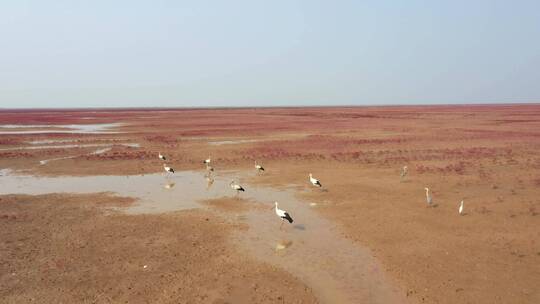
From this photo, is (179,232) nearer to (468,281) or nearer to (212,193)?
(212,193)

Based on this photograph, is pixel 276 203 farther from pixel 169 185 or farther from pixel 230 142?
pixel 230 142

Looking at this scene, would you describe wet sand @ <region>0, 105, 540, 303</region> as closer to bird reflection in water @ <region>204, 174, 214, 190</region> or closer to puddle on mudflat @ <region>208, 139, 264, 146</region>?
bird reflection in water @ <region>204, 174, 214, 190</region>

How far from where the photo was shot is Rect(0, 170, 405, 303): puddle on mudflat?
10023mm

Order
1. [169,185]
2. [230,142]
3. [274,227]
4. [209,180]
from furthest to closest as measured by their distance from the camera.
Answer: [230,142]
[209,180]
[169,185]
[274,227]

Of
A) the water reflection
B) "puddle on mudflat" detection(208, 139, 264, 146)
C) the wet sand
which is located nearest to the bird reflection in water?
the wet sand

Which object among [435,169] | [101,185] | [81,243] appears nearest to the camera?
[81,243]

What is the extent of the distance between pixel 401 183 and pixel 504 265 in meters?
9.84

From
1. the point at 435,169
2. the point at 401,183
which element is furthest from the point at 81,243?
the point at 435,169

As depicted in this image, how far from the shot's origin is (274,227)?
14.4 metres

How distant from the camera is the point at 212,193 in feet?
64.5

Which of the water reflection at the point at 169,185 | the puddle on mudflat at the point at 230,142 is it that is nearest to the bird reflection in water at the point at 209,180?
the water reflection at the point at 169,185

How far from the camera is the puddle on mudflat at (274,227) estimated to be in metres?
10.0

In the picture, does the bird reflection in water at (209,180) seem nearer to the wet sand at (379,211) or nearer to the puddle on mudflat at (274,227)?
the puddle on mudflat at (274,227)


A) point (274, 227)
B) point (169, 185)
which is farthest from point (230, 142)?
point (274, 227)
